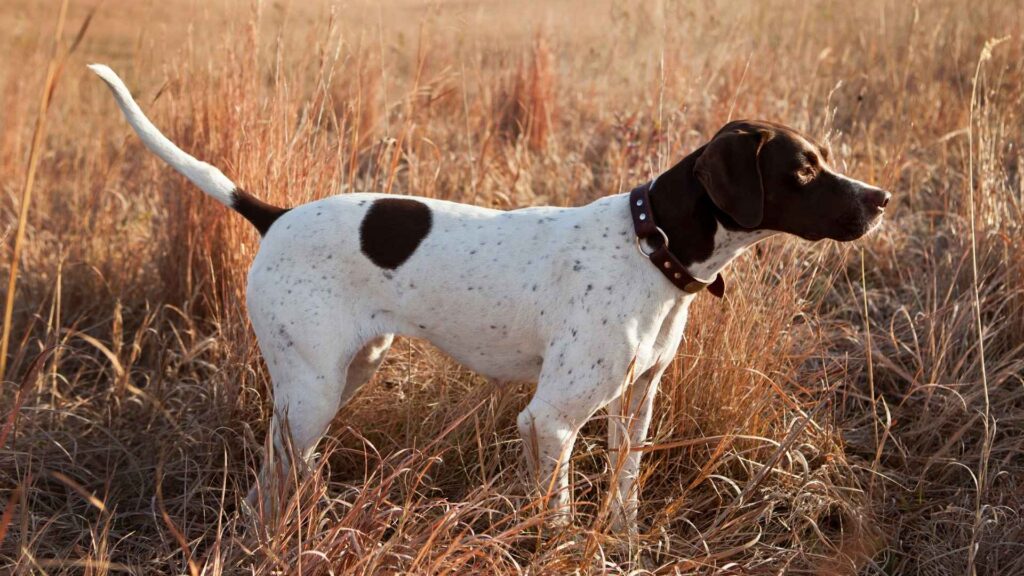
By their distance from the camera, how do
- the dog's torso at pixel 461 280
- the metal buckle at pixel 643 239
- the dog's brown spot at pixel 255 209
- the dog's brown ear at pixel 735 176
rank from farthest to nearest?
the dog's brown spot at pixel 255 209
the dog's torso at pixel 461 280
the metal buckle at pixel 643 239
the dog's brown ear at pixel 735 176

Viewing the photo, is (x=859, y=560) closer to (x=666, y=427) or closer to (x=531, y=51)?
(x=666, y=427)

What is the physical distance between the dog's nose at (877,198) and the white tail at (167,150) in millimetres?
1813

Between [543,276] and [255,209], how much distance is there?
3.06 ft

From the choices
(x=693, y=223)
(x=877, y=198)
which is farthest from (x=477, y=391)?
(x=877, y=198)

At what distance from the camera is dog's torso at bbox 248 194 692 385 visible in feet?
8.13

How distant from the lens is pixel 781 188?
2.36m

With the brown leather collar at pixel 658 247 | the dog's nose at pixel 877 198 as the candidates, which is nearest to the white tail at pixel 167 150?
the brown leather collar at pixel 658 247

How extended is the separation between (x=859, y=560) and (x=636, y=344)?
40.0 inches

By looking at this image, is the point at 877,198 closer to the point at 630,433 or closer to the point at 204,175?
the point at 630,433

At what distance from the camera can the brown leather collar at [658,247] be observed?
2.39m

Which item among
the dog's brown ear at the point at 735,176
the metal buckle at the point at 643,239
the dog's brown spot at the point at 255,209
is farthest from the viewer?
the dog's brown spot at the point at 255,209

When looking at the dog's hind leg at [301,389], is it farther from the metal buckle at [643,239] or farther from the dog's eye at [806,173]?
the dog's eye at [806,173]

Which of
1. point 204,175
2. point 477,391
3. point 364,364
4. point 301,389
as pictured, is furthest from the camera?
point 477,391

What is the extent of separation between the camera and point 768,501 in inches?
111
